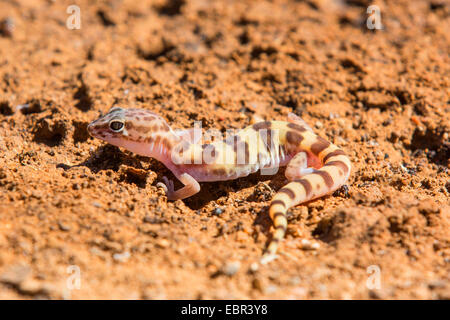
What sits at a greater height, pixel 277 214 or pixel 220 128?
pixel 220 128

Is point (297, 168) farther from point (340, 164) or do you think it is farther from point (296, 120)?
point (296, 120)

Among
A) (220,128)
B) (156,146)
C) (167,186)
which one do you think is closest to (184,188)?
(167,186)

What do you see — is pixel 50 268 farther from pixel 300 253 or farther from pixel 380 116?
pixel 380 116

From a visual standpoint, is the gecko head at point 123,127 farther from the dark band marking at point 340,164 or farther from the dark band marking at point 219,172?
the dark band marking at point 340,164

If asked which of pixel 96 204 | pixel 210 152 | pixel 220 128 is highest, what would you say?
pixel 220 128

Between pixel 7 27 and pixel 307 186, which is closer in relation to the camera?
pixel 307 186
